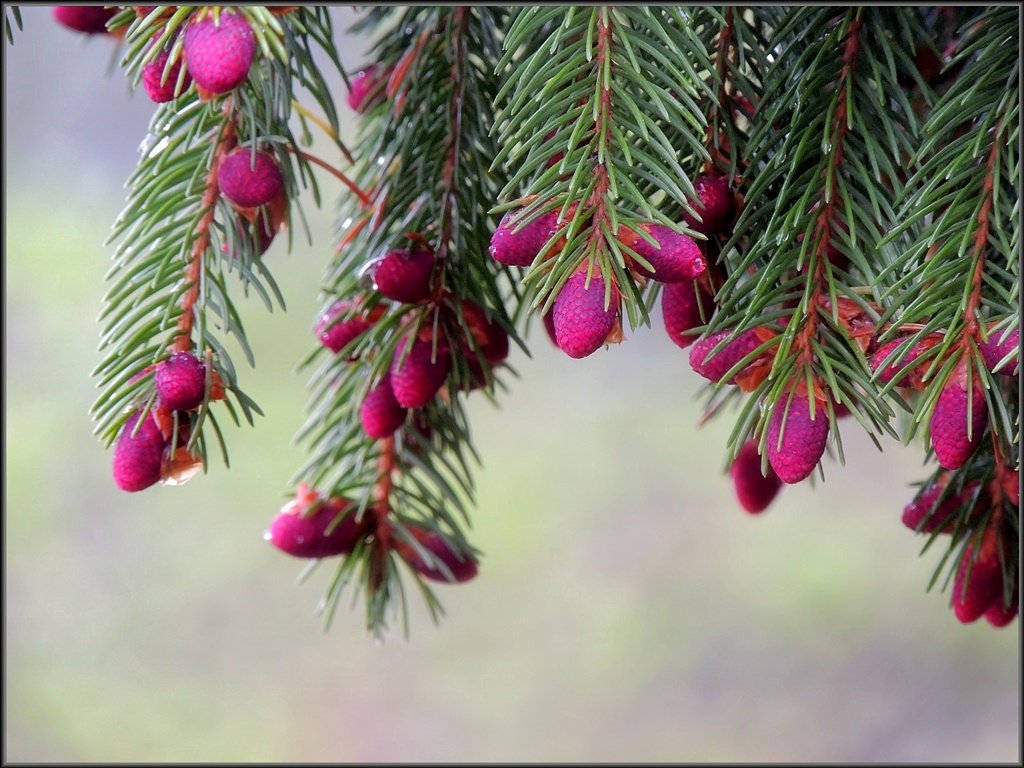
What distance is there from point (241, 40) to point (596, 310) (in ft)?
0.32

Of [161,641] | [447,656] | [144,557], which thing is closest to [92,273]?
[144,557]

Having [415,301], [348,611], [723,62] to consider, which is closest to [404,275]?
[415,301]

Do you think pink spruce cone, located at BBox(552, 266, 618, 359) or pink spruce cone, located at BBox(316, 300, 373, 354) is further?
pink spruce cone, located at BBox(316, 300, 373, 354)

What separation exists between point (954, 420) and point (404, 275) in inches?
6.2

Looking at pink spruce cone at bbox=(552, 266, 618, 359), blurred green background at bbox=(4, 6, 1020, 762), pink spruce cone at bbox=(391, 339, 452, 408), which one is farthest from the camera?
blurred green background at bbox=(4, 6, 1020, 762)

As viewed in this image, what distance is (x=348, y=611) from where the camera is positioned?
150 centimetres

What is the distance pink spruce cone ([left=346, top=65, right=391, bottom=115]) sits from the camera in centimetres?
41

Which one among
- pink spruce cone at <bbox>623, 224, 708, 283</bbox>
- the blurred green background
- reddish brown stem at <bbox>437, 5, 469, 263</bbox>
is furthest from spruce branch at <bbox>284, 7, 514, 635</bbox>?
the blurred green background

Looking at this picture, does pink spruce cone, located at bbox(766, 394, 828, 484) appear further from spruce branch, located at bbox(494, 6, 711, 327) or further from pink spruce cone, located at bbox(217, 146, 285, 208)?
pink spruce cone, located at bbox(217, 146, 285, 208)

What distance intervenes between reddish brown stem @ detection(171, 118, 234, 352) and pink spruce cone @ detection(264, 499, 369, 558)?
0.10 meters

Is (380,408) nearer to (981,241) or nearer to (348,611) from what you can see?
(981,241)

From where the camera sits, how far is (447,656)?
1.52 meters

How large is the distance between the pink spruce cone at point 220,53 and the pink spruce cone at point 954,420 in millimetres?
171

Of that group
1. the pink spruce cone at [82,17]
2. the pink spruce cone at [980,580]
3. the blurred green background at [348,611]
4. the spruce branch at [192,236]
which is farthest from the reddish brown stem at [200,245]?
the blurred green background at [348,611]
